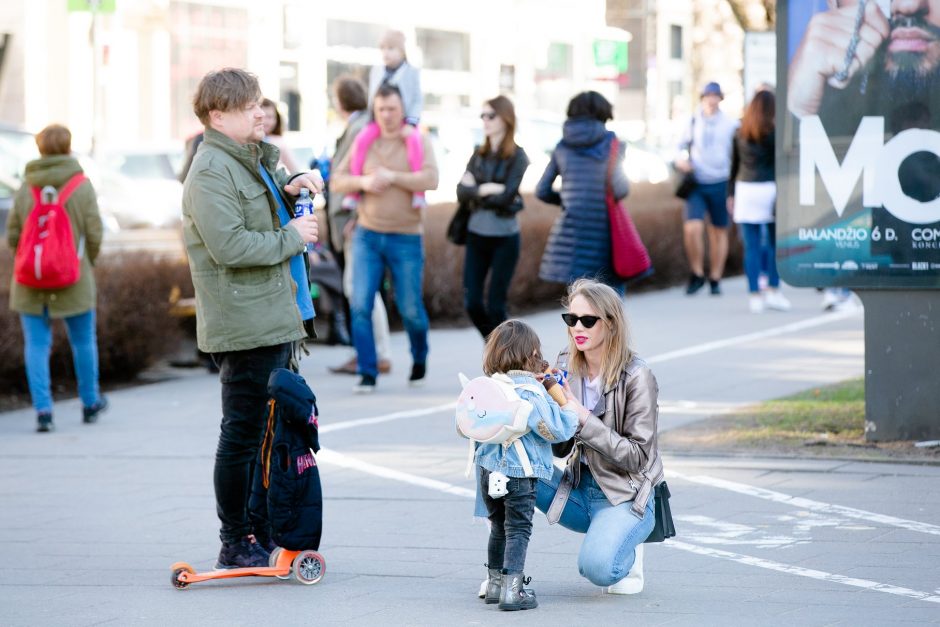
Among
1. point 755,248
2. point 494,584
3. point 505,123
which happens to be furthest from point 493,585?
point 755,248

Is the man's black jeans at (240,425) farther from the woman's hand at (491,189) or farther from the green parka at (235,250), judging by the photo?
the woman's hand at (491,189)

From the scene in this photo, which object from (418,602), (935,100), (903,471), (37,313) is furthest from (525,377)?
(37,313)

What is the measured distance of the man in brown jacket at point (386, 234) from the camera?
10438mm

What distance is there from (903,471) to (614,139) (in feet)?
11.3

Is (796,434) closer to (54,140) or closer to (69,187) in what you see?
(69,187)

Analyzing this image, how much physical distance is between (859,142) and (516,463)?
11.6ft

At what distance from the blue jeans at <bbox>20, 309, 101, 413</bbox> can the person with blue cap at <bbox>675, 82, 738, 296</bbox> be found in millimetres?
7524

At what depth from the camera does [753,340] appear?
1276 cm

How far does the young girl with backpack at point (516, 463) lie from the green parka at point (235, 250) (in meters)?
0.87

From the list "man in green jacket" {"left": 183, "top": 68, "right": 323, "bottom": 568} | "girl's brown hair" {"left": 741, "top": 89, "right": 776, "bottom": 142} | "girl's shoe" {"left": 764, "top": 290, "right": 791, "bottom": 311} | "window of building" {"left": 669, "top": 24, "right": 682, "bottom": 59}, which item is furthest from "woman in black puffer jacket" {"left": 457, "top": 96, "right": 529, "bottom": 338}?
"window of building" {"left": 669, "top": 24, "right": 682, "bottom": 59}

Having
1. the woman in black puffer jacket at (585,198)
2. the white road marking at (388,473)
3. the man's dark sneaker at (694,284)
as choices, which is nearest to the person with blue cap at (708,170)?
the man's dark sneaker at (694,284)

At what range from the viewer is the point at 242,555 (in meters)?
5.93

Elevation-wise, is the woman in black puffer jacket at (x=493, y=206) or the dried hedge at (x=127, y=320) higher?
the woman in black puffer jacket at (x=493, y=206)

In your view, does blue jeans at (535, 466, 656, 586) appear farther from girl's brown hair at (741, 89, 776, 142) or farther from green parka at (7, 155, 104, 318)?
girl's brown hair at (741, 89, 776, 142)
